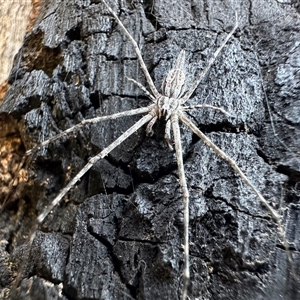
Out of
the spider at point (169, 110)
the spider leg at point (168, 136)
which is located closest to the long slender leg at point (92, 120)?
the spider at point (169, 110)

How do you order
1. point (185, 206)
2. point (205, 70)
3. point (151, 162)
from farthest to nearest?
point (205, 70)
point (151, 162)
point (185, 206)

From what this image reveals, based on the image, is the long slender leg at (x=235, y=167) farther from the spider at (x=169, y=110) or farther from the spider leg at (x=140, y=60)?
the spider leg at (x=140, y=60)

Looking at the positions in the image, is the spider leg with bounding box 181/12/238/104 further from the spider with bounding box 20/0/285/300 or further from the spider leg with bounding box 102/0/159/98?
the spider leg with bounding box 102/0/159/98

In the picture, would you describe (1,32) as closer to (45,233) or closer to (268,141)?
(45,233)

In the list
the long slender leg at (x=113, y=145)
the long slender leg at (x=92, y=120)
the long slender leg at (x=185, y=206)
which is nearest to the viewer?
the long slender leg at (x=185, y=206)

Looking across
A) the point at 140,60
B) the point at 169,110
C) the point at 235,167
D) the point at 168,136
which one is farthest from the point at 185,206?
the point at 140,60

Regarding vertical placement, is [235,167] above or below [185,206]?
above

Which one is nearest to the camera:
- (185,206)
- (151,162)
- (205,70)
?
(185,206)

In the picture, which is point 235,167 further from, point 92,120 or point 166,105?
point 92,120
